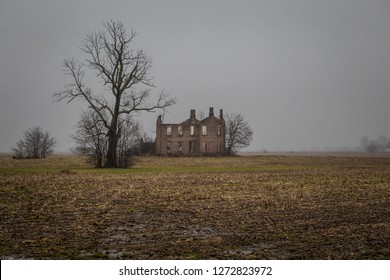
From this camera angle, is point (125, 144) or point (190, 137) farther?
point (190, 137)

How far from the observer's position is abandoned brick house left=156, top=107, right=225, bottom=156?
63250 mm

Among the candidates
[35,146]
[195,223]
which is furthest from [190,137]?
[195,223]

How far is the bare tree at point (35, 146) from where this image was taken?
43.5 metres

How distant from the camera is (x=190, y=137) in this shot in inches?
2504

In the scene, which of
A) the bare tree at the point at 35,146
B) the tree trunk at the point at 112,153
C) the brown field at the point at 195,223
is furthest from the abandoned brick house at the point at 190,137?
the brown field at the point at 195,223

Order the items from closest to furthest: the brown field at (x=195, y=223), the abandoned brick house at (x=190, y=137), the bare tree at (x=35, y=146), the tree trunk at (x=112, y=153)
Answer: the brown field at (x=195, y=223) < the tree trunk at (x=112, y=153) < the bare tree at (x=35, y=146) < the abandoned brick house at (x=190, y=137)

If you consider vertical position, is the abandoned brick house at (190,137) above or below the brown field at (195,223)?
above

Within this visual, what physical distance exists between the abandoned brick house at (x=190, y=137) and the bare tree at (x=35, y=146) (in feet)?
67.2

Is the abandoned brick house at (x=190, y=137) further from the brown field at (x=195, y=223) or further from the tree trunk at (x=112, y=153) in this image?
the brown field at (x=195, y=223)

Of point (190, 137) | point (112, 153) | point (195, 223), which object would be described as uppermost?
point (190, 137)

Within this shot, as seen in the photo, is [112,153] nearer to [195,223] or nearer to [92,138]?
[92,138]

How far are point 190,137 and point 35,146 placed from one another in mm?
24115

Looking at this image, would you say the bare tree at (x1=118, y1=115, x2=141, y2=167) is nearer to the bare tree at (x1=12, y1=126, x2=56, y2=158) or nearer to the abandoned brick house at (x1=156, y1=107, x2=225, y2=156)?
the bare tree at (x1=12, y1=126, x2=56, y2=158)

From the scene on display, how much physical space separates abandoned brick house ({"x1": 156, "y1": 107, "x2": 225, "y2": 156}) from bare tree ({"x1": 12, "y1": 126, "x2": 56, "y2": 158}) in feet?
67.2
